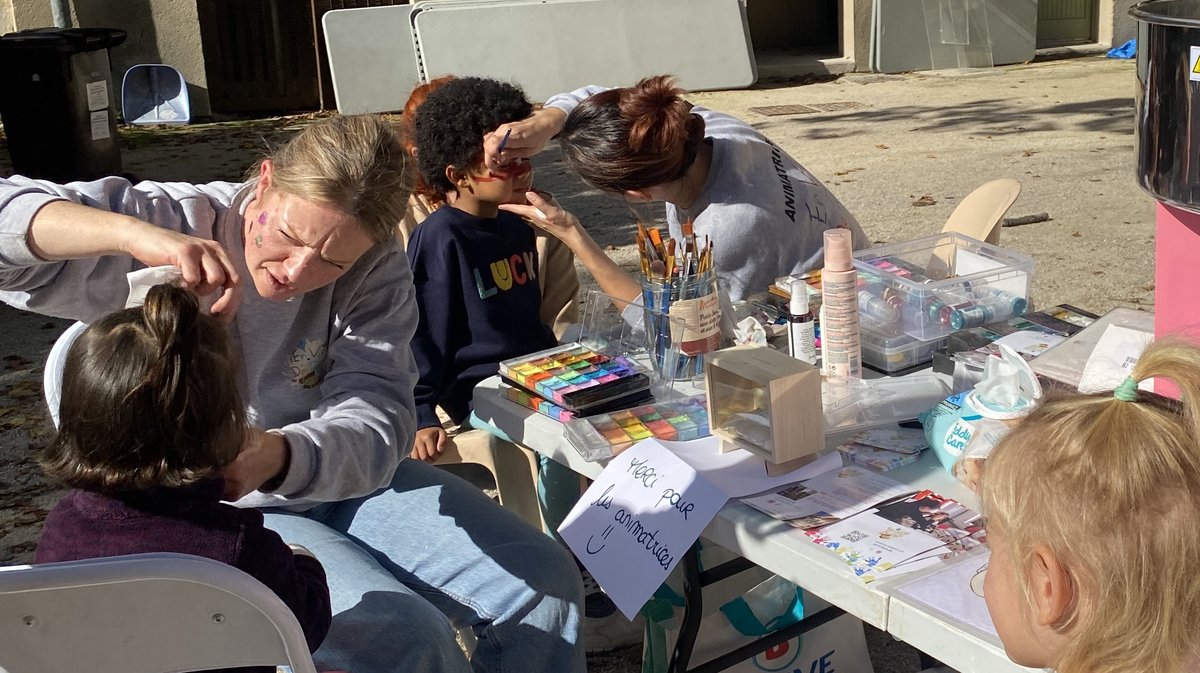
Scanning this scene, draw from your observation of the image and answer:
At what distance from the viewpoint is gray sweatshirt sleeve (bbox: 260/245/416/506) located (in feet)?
6.73

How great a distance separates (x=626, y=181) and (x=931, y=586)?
62.8 inches

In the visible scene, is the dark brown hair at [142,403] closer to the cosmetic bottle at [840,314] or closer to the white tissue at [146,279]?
the white tissue at [146,279]

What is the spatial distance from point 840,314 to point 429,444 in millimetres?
1014

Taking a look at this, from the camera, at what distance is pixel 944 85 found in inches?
407

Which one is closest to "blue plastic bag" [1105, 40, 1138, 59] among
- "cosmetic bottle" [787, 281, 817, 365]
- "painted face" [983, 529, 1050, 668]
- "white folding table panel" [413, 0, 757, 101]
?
"white folding table panel" [413, 0, 757, 101]

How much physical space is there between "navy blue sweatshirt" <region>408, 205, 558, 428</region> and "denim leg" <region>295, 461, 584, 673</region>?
0.58 m

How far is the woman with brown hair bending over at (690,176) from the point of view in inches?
115

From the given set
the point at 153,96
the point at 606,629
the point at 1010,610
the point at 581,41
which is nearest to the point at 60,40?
the point at 153,96

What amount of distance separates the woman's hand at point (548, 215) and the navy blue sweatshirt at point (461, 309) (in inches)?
5.4

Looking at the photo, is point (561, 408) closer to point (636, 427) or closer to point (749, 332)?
point (636, 427)

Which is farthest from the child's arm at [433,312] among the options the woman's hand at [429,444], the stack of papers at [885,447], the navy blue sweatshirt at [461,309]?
the stack of papers at [885,447]

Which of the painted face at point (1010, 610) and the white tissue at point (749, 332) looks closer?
the painted face at point (1010, 610)

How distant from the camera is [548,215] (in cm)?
290

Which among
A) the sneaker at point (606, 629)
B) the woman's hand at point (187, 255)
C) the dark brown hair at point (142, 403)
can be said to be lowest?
the sneaker at point (606, 629)
